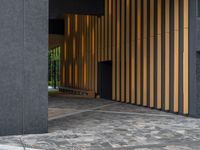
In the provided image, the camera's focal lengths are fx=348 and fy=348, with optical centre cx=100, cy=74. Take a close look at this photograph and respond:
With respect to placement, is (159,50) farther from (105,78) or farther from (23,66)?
(105,78)

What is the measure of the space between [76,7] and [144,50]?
7.92 meters

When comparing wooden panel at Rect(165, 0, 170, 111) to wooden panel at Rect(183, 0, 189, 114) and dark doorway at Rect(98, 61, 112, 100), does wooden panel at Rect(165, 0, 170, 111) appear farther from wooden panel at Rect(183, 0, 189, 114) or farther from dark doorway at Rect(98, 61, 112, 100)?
dark doorway at Rect(98, 61, 112, 100)

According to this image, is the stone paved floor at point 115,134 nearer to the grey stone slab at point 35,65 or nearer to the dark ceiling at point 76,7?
the grey stone slab at point 35,65

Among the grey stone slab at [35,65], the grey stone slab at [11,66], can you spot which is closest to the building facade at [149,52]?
the grey stone slab at [35,65]

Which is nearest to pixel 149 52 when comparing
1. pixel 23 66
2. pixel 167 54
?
pixel 167 54

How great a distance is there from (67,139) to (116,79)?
1284 cm

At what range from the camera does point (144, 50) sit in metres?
17.5

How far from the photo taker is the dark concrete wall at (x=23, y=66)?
9266mm

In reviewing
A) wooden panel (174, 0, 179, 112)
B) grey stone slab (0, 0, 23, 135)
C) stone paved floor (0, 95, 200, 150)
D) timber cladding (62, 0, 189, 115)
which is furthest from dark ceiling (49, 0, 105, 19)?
grey stone slab (0, 0, 23, 135)

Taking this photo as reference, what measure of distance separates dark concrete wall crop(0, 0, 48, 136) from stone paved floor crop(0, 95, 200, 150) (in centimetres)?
49

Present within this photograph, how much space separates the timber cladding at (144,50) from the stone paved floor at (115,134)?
7.45 feet

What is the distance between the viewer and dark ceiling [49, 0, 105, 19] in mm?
23453

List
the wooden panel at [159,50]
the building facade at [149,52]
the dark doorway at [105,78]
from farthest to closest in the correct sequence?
the dark doorway at [105,78]
the wooden panel at [159,50]
the building facade at [149,52]

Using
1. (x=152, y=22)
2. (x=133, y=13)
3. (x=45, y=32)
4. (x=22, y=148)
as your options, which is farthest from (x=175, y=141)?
(x=133, y=13)
